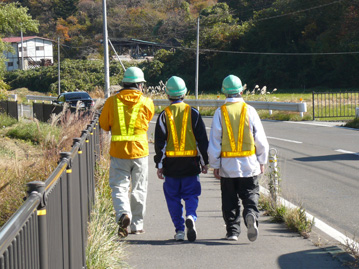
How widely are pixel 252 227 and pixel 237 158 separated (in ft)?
2.41

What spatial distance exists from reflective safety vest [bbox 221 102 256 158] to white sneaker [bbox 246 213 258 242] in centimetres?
66

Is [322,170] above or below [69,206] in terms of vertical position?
below

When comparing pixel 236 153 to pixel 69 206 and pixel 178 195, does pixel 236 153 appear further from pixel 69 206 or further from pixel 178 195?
pixel 69 206

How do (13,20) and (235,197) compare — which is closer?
(235,197)

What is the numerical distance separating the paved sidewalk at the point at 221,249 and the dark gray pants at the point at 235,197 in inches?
8.3

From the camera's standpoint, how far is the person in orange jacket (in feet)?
21.7

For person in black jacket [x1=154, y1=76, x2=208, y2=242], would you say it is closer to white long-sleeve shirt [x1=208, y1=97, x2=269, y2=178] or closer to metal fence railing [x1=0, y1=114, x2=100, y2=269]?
white long-sleeve shirt [x1=208, y1=97, x2=269, y2=178]

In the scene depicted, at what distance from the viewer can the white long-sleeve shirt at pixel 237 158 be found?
6195mm

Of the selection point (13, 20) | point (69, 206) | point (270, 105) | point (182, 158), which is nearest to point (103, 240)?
point (182, 158)

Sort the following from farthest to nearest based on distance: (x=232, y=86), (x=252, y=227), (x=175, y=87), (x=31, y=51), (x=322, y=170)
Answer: (x=31, y=51) → (x=322, y=170) → (x=175, y=87) → (x=232, y=86) → (x=252, y=227)

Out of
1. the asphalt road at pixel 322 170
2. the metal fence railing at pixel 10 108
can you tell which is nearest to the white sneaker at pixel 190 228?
the asphalt road at pixel 322 170

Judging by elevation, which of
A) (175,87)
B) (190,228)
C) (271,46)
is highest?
(271,46)

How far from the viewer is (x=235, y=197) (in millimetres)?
6406

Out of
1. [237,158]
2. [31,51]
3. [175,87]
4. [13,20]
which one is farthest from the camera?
[31,51]
